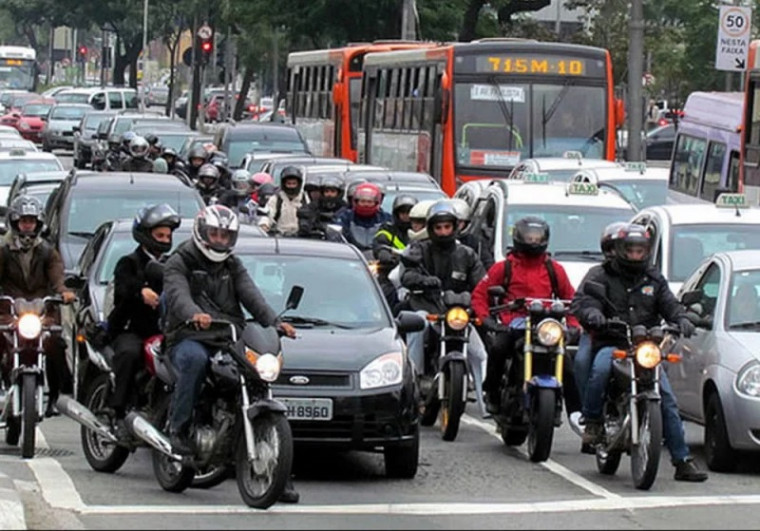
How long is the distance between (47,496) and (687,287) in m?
5.54

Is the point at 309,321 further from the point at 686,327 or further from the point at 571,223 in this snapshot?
the point at 571,223

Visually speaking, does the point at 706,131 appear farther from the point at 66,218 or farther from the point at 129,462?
the point at 129,462

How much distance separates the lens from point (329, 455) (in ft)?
45.7

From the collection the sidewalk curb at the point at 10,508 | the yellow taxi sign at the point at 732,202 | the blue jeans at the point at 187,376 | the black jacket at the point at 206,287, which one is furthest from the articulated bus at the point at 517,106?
the sidewalk curb at the point at 10,508

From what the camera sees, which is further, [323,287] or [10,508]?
[323,287]

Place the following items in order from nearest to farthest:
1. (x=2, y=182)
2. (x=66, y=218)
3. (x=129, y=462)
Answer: (x=129, y=462), (x=66, y=218), (x=2, y=182)

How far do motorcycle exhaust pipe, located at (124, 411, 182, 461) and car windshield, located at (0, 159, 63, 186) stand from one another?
1873 centimetres

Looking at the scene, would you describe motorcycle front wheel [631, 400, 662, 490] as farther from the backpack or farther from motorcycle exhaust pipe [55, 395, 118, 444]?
motorcycle exhaust pipe [55, 395, 118, 444]

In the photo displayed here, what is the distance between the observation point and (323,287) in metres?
13.2

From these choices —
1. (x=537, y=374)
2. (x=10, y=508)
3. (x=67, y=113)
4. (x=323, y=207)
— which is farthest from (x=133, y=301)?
(x=67, y=113)

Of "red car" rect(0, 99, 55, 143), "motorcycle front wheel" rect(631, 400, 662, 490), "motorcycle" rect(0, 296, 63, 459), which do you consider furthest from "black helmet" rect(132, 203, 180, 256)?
"red car" rect(0, 99, 55, 143)

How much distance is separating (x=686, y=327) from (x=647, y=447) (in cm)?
93

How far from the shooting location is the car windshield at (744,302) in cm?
1393

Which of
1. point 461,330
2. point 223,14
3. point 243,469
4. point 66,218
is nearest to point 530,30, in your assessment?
point 223,14
